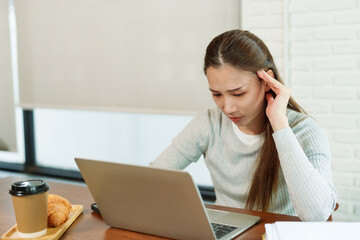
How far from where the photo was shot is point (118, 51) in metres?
2.75

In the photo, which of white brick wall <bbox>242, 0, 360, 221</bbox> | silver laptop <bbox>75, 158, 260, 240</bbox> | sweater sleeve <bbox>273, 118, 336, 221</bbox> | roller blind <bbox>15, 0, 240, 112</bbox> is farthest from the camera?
roller blind <bbox>15, 0, 240, 112</bbox>

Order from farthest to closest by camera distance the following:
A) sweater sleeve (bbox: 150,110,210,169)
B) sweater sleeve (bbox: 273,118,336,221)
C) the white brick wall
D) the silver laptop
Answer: the white brick wall < sweater sleeve (bbox: 150,110,210,169) < sweater sleeve (bbox: 273,118,336,221) < the silver laptop

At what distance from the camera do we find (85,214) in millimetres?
1239

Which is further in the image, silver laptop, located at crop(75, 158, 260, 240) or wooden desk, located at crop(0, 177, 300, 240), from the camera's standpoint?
wooden desk, located at crop(0, 177, 300, 240)

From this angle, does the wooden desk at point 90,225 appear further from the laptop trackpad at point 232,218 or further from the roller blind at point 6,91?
the roller blind at point 6,91

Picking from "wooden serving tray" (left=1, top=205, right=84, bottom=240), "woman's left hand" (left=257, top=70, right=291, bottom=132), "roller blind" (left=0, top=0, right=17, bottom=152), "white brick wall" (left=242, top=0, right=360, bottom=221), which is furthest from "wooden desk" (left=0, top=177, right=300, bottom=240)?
"roller blind" (left=0, top=0, right=17, bottom=152)

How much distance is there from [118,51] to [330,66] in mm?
1225

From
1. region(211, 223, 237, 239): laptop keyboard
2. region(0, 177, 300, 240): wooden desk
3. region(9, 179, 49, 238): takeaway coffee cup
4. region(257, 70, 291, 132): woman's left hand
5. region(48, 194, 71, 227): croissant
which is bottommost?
region(0, 177, 300, 240): wooden desk

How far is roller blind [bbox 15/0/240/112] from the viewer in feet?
8.20

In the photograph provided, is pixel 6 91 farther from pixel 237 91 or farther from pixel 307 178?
pixel 307 178

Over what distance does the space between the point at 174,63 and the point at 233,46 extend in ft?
3.93

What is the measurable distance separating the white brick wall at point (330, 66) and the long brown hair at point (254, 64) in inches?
31.8

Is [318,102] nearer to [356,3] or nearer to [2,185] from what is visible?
[356,3]

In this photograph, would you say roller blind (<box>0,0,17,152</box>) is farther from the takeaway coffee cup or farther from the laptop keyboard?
the laptop keyboard
